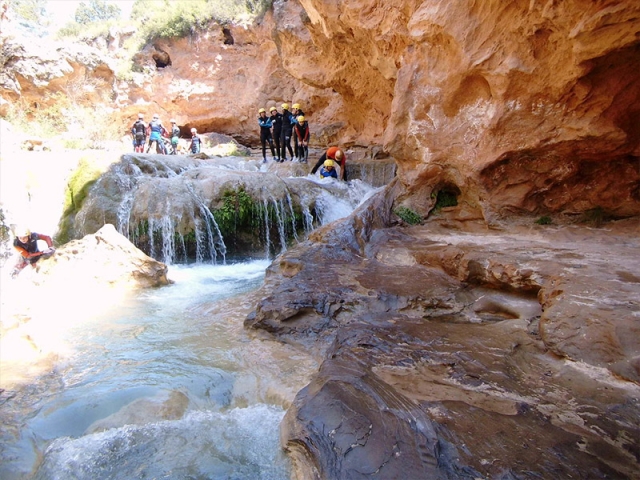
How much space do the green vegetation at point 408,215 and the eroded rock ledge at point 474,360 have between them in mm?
1491

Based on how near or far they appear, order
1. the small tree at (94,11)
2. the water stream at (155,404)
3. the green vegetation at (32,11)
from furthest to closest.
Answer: the small tree at (94,11)
the green vegetation at (32,11)
the water stream at (155,404)

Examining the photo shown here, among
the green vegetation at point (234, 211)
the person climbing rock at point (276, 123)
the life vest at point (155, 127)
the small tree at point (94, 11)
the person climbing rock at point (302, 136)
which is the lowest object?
the green vegetation at point (234, 211)

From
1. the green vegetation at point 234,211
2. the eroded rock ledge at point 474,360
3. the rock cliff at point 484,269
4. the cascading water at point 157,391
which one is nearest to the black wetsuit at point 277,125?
the rock cliff at point 484,269

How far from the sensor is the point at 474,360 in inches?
94.6

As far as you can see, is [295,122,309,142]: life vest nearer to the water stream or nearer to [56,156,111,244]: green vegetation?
[56,156,111,244]: green vegetation

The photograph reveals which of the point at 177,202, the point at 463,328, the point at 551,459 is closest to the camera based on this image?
the point at 551,459

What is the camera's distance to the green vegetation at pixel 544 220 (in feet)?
16.0

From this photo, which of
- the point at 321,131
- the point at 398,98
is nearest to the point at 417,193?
the point at 398,98

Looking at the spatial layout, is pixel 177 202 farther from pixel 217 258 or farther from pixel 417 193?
pixel 417 193

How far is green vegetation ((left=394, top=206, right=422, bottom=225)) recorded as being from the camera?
229 inches

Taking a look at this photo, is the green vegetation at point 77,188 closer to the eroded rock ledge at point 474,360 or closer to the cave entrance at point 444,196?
the eroded rock ledge at point 474,360

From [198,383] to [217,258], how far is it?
4813 millimetres

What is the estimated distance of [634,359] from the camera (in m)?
2.05

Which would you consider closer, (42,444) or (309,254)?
(42,444)
